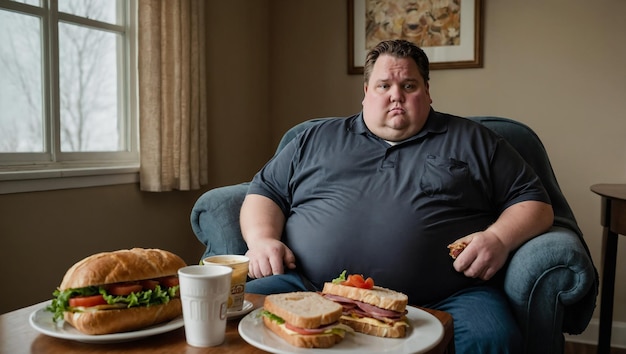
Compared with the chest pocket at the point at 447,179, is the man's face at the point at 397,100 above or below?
above

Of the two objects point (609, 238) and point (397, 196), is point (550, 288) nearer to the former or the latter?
point (397, 196)

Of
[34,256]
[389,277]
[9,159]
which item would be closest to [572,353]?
[389,277]

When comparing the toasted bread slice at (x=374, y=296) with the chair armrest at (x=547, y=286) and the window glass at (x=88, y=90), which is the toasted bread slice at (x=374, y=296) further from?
the window glass at (x=88, y=90)

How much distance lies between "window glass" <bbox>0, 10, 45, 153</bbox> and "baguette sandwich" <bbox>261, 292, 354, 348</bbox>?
1.56 meters

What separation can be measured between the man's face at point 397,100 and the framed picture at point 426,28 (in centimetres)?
133

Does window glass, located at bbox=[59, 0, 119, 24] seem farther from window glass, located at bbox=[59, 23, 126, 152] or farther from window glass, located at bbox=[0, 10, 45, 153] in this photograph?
window glass, located at bbox=[0, 10, 45, 153]

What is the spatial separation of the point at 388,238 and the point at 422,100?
53cm

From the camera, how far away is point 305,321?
1006 millimetres

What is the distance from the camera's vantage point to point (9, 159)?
2182mm

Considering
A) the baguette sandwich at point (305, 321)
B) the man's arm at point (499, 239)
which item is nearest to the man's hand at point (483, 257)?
the man's arm at point (499, 239)

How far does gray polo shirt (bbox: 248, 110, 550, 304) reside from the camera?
1.76 metres

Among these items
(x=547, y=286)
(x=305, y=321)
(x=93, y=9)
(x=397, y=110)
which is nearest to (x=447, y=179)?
(x=397, y=110)

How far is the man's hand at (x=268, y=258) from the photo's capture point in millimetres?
1774

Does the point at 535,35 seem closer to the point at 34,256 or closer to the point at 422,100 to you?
the point at 422,100
